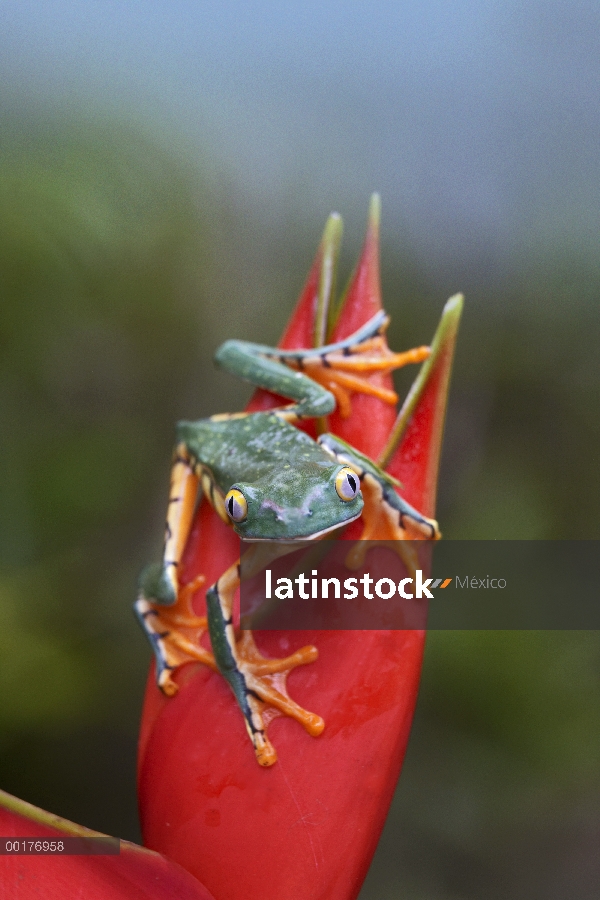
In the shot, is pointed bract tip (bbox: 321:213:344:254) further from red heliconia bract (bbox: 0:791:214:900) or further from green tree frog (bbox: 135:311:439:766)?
red heliconia bract (bbox: 0:791:214:900)

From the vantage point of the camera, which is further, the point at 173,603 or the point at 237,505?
the point at 173,603

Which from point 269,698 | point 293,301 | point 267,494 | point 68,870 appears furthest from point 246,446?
point 293,301

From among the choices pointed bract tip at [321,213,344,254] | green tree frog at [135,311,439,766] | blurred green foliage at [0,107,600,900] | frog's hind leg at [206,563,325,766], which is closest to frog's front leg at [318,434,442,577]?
green tree frog at [135,311,439,766]

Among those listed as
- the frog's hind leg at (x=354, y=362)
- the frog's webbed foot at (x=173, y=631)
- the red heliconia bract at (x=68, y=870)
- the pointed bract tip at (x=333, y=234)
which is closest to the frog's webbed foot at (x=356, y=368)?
the frog's hind leg at (x=354, y=362)

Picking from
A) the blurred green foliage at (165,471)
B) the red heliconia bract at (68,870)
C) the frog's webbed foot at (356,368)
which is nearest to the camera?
the red heliconia bract at (68,870)

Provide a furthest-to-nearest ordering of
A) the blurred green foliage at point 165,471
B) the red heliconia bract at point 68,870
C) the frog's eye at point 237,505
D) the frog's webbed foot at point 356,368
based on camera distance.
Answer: the blurred green foliage at point 165,471
the frog's webbed foot at point 356,368
the frog's eye at point 237,505
the red heliconia bract at point 68,870

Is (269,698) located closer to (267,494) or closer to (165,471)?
(267,494)

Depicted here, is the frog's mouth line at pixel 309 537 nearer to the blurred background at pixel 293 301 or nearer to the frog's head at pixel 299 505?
the frog's head at pixel 299 505
